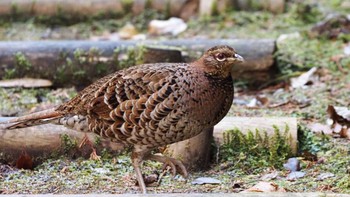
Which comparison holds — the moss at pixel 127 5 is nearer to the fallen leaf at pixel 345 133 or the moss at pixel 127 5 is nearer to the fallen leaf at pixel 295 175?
the fallen leaf at pixel 345 133

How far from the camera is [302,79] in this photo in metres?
7.69

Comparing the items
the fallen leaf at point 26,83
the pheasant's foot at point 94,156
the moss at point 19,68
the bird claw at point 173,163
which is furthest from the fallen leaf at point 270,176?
the moss at point 19,68

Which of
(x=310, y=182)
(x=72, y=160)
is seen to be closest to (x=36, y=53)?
(x=72, y=160)

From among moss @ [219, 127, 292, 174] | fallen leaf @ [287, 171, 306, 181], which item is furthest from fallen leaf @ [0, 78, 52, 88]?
fallen leaf @ [287, 171, 306, 181]

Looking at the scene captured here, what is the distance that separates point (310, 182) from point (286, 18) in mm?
4709

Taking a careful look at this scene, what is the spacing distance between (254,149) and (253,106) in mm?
1360

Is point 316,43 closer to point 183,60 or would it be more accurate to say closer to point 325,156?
point 183,60

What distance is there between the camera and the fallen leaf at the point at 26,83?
24.7 ft

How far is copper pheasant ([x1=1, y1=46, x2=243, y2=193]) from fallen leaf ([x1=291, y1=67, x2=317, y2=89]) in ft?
8.80

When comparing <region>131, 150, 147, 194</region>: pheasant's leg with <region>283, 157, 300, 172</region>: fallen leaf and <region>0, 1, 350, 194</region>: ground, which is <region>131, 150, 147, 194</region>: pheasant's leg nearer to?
<region>0, 1, 350, 194</region>: ground

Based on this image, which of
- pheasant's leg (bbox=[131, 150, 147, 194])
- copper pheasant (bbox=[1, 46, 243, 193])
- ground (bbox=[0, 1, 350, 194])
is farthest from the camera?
ground (bbox=[0, 1, 350, 194])

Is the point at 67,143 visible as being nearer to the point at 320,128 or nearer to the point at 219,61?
the point at 219,61

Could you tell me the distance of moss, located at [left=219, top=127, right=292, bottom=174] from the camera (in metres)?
5.63

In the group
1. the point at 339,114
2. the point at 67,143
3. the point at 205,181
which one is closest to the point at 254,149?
the point at 205,181
